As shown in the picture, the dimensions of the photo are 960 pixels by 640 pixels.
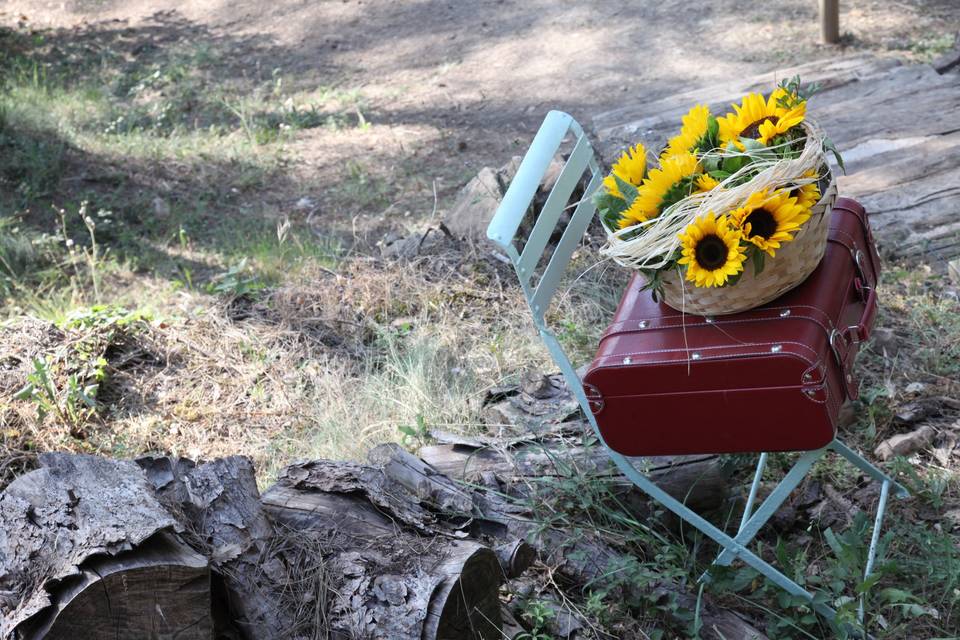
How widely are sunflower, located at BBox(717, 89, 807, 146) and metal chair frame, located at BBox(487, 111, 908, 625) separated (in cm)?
42

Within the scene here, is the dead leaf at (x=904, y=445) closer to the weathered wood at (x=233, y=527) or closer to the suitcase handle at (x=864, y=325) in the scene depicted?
the suitcase handle at (x=864, y=325)

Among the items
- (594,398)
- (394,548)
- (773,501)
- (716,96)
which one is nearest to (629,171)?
(594,398)

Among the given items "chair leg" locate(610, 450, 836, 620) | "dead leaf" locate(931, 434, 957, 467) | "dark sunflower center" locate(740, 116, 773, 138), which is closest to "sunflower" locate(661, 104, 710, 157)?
"dark sunflower center" locate(740, 116, 773, 138)

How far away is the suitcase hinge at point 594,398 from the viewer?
2539mm

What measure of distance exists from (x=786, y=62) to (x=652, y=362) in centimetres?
609

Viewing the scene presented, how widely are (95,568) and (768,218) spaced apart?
180 centimetres

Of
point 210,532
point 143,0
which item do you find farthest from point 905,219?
point 143,0

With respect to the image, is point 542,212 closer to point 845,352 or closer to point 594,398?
point 594,398

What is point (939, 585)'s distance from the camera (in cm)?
275

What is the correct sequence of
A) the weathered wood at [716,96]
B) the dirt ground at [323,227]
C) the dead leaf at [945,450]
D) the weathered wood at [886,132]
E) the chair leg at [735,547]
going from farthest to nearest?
the weathered wood at [716,96]
the weathered wood at [886,132]
the dirt ground at [323,227]
the dead leaf at [945,450]
the chair leg at [735,547]

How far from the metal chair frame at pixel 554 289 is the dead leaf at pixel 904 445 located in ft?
1.14

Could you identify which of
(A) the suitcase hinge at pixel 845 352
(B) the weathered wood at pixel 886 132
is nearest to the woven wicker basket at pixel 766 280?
(A) the suitcase hinge at pixel 845 352

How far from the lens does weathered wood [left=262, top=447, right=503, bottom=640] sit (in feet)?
7.64

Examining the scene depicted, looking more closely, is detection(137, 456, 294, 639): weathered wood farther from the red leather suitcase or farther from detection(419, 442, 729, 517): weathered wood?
the red leather suitcase
